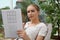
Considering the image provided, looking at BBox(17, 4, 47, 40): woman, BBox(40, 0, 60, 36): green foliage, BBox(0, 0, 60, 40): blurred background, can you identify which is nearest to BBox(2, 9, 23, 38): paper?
BBox(17, 4, 47, 40): woman

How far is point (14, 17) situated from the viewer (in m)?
1.39

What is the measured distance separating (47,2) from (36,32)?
827 millimetres

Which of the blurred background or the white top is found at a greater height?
the blurred background

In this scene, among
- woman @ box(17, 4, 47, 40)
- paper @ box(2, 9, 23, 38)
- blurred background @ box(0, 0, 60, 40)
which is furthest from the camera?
blurred background @ box(0, 0, 60, 40)

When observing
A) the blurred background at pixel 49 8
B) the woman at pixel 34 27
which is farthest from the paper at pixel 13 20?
the blurred background at pixel 49 8

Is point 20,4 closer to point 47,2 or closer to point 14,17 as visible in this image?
point 47,2

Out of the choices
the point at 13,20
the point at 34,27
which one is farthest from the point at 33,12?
the point at 13,20

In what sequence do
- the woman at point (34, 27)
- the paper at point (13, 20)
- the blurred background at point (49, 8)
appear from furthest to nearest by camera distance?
the blurred background at point (49, 8) < the woman at point (34, 27) < the paper at point (13, 20)

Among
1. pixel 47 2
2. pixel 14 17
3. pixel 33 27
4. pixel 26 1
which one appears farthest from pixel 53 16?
pixel 14 17

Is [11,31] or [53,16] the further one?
[53,16]

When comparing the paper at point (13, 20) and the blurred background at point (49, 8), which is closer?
the paper at point (13, 20)

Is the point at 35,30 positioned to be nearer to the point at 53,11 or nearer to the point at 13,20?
the point at 13,20

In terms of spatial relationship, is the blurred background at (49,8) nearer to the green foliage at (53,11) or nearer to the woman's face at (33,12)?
the green foliage at (53,11)

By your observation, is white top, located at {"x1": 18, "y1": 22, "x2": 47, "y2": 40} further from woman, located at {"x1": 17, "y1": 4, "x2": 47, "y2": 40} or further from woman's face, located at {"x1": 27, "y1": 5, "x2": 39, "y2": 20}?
woman's face, located at {"x1": 27, "y1": 5, "x2": 39, "y2": 20}
